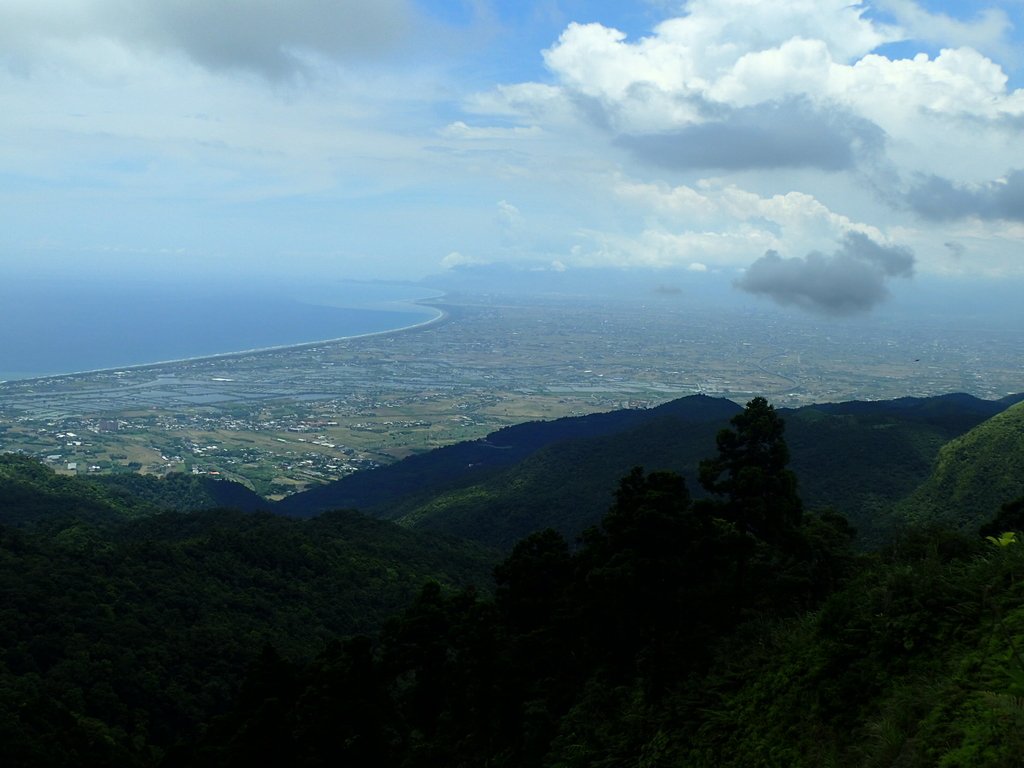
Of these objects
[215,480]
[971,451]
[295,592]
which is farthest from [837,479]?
[215,480]

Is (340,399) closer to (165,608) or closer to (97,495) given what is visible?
(97,495)

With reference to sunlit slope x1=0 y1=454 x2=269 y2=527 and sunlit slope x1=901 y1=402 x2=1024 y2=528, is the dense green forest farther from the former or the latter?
sunlit slope x1=901 y1=402 x2=1024 y2=528

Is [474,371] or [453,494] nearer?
[453,494]

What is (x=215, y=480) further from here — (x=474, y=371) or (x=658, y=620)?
(x=474, y=371)

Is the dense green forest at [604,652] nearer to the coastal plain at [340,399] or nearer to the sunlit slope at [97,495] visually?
the sunlit slope at [97,495]

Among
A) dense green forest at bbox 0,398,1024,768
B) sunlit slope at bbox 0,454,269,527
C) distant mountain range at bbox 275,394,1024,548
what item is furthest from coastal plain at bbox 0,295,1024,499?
dense green forest at bbox 0,398,1024,768

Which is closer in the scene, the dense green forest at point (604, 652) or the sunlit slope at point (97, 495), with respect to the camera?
the dense green forest at point (604, 652)

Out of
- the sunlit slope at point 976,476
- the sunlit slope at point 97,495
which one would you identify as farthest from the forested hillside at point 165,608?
the sunlit slope at point 976,476
